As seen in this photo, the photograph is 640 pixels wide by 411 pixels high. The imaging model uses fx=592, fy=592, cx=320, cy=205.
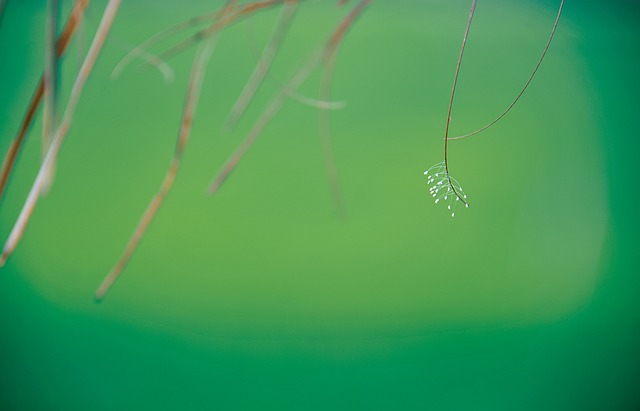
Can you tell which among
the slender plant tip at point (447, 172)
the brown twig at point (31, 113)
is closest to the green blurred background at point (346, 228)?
the slender plant tip at point (447, 172)

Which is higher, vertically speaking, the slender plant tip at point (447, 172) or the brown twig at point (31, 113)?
the slender plant tip at point (447, 172)

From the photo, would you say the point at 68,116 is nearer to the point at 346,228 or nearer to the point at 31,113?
the point at 31,113

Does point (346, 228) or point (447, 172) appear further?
point (346, 228)

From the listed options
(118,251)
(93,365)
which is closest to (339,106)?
(118,251)

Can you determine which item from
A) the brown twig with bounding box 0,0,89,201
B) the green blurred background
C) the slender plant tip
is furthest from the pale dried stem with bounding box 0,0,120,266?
the green blurred background

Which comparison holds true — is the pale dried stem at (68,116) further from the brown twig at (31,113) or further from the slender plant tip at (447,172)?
the slender plant tip at (447,172)

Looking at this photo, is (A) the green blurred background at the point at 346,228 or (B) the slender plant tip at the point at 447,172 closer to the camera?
(B) the slender plant tip at the point at 447,172

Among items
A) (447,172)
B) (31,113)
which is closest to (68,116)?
(31,113)

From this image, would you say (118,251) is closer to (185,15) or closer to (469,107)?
(185,15)

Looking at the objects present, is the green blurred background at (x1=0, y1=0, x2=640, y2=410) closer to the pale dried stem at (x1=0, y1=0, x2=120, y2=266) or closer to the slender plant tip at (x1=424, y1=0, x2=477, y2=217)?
the slender plant tip at (x1=424, y1=0, x2=477, y2=217)
